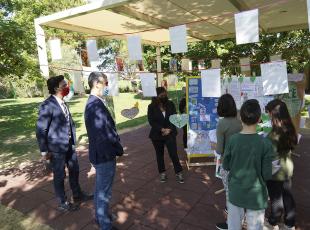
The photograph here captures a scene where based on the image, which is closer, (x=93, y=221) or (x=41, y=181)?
(x=93, y=221)

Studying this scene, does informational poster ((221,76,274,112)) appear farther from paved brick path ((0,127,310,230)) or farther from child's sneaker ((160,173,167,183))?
child's sneaker ((160,173,167,183))

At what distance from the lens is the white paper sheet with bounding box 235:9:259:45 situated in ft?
11.5

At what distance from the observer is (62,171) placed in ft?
12.4

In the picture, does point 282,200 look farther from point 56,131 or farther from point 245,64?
point 56,131

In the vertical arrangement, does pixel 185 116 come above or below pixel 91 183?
above

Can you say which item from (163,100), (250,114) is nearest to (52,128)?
(163,100)

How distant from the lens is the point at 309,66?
667cm

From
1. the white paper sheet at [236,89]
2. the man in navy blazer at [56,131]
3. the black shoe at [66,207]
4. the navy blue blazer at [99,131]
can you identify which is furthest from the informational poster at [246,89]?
the black shoe at [66,207]

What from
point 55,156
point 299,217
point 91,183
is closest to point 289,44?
point 299,217

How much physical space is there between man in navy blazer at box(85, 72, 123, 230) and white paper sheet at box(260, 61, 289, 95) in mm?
2497

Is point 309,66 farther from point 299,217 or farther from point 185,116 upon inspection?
point 299,217

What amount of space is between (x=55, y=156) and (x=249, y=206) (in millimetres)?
2602

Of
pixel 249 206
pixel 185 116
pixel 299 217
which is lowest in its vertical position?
pixel 299 217

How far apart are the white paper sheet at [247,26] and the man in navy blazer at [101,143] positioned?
6.34ft
